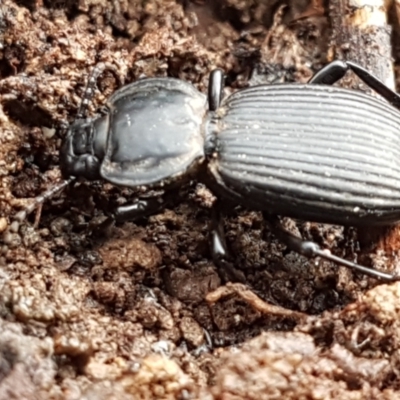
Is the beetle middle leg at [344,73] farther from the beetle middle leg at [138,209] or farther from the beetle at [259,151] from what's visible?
the beetle middle leg at [138,209]

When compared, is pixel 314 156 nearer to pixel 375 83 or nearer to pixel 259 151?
pixel 259 151

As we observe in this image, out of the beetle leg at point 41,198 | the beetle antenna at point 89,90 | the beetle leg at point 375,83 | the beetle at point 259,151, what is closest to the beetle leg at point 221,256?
the beetle at point 259,151

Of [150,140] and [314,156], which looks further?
[150,140]

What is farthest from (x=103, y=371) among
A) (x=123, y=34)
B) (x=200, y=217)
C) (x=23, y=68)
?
(x=123, y=34)

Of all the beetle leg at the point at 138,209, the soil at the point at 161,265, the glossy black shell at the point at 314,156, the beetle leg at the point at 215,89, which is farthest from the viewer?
the beetle leg at the point at 215,89

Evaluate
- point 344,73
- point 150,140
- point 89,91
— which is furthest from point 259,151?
point 89,91

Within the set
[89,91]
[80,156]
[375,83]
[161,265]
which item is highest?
[375,83]
